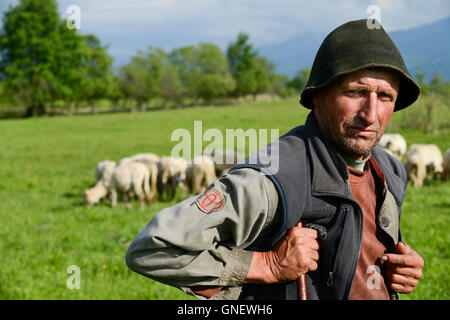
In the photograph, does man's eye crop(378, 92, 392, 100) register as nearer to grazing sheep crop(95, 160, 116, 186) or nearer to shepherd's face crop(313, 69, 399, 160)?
shepherd's face crop(313, 69, 399, 160)

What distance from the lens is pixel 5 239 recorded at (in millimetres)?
7730

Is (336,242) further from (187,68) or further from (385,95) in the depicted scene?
(187,68)

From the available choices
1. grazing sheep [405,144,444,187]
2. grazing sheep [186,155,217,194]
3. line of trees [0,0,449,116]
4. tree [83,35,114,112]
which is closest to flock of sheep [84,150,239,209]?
grazing sheep [186,155,217,194]

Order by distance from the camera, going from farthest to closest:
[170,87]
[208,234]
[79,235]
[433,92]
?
[170,87] → [433,92] → [79,235] → [208,234]

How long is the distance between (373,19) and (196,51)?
→ 8714 cm

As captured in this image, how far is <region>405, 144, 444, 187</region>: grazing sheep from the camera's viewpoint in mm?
11766

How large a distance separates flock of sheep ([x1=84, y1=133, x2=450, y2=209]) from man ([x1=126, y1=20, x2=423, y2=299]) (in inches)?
342

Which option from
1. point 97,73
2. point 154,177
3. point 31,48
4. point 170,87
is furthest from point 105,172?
point 170,87

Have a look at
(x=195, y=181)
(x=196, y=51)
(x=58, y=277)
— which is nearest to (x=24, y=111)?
(x=196, y=51)

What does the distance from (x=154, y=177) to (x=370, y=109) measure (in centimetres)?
982

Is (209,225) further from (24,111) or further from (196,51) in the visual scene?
(196,51)

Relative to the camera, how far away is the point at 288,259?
1909 millimetres

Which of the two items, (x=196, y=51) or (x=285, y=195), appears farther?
(x=196, y=51)

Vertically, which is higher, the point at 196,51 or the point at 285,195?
the point at 196,51
